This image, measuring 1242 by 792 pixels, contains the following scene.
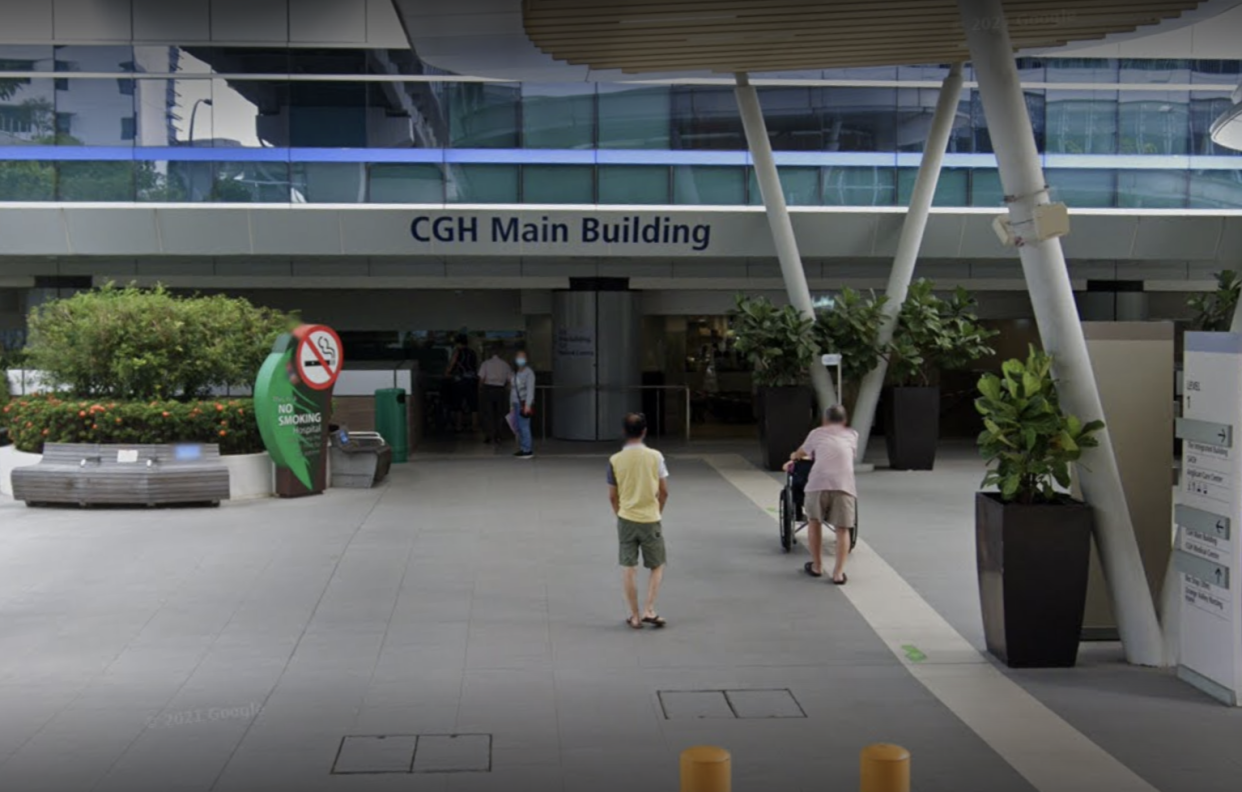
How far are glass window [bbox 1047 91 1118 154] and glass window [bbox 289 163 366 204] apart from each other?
12609mm

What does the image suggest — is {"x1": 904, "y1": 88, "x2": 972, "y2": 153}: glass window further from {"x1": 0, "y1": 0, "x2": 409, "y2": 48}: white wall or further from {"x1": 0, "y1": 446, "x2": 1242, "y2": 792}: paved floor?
{"x1": 0, "y1": 446, "x2": 1242, "y2": 792}: paved floor

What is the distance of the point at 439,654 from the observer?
9.05m

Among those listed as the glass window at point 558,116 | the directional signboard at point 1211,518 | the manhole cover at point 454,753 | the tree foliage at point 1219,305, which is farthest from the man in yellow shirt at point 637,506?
the glass window at point 558,116

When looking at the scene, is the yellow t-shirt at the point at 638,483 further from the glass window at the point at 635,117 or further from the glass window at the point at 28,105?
the glass window at the point at 28,105

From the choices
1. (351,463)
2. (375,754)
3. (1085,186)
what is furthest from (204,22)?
Result: (375,754)

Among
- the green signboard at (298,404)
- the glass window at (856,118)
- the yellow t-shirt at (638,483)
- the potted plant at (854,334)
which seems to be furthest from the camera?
the glass window at (856,118)

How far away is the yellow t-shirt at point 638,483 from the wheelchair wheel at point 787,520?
3.38 metres

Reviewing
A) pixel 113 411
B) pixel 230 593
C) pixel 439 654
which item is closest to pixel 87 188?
pixel 113 411

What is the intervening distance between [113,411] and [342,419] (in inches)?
226

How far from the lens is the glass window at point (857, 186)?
23109 millimetres

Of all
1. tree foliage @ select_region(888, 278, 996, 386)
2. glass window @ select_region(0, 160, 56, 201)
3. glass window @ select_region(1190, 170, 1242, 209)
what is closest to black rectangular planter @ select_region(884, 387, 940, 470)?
tree foliage @ select_region(888, 278, 996, 386)

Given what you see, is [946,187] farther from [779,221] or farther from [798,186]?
[779,221]

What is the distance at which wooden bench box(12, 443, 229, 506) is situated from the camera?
15664 millimetres

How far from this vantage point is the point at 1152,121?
2325 centimetres
